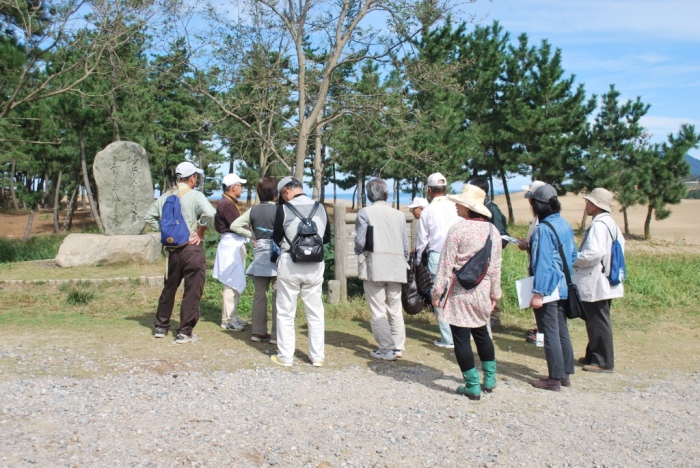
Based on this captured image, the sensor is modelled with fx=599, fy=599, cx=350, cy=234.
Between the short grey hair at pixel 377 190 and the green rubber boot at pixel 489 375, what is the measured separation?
168 cm

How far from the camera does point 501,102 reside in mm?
27359

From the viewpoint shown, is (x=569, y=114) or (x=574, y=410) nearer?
(x=574, y=410)

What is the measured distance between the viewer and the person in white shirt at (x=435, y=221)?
5695 mm

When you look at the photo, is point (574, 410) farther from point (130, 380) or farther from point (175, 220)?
point (175, 220)

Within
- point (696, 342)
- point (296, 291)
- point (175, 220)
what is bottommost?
point (696, 342)

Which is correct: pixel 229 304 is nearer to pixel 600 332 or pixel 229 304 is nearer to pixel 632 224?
pixel 600 332

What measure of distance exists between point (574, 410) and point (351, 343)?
241 centimetres

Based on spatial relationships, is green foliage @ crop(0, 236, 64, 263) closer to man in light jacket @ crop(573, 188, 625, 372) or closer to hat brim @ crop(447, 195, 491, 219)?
hat brim @ crop(447, 195, 491, 219)

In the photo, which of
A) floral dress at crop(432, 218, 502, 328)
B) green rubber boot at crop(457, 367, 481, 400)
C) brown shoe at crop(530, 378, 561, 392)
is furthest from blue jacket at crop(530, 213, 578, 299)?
green rubber boot at crop(457, 367, 481, 400)

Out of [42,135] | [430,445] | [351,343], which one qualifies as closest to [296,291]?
[351,343]

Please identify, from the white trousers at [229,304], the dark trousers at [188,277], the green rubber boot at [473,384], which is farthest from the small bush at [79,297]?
the green rubber boot at [473,384]

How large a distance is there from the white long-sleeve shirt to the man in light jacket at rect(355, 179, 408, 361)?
0.45 meters

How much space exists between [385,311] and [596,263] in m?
1.89

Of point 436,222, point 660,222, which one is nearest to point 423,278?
point 436,222
